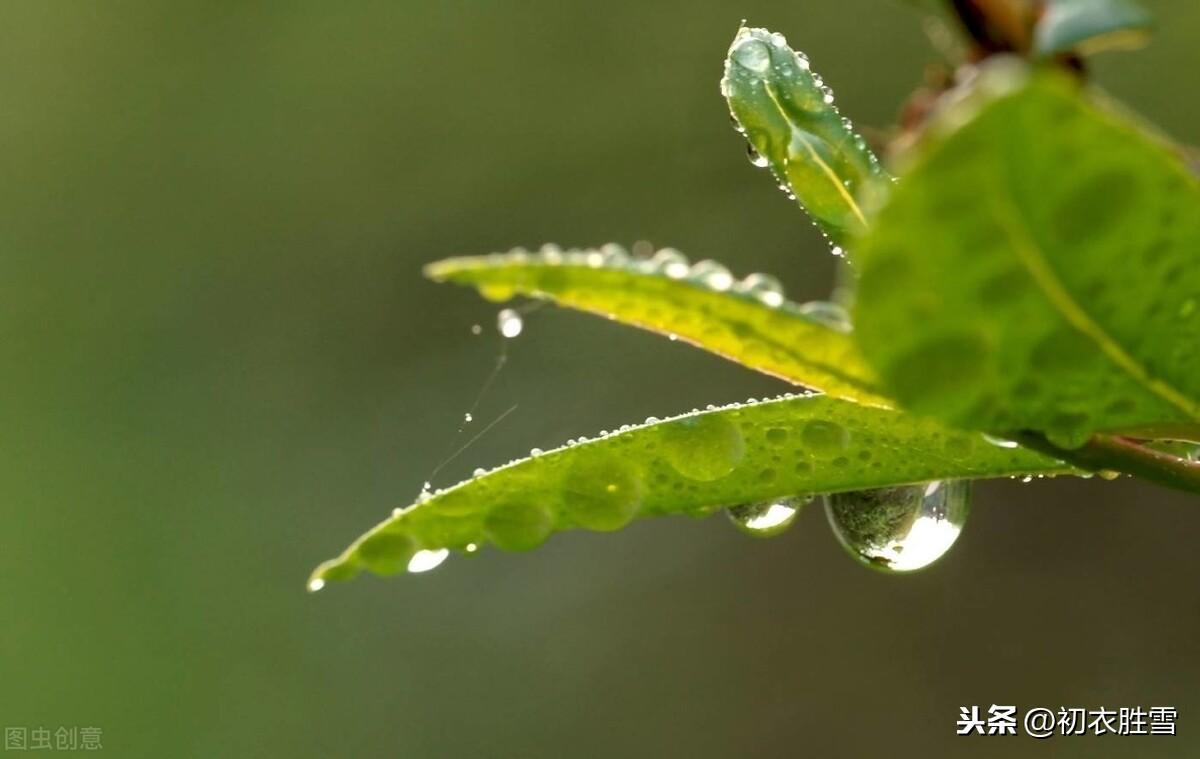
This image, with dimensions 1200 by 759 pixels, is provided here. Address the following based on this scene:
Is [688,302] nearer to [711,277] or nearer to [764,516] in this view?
[711,277]

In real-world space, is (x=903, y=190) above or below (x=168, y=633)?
below

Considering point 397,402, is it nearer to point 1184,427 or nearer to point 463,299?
point 463,299

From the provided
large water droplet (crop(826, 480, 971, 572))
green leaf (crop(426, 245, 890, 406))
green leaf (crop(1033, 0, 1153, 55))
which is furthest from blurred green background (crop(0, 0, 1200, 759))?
green leaf (crop(1033, 0, 1153, 55))

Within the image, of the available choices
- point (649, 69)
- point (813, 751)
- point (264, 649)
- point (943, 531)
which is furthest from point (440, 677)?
point (943, 531)

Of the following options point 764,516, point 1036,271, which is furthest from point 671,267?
point 764,516

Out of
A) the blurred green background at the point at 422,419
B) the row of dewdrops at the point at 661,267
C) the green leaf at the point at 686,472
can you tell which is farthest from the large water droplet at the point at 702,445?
the blurred green background at the point at 422,419
